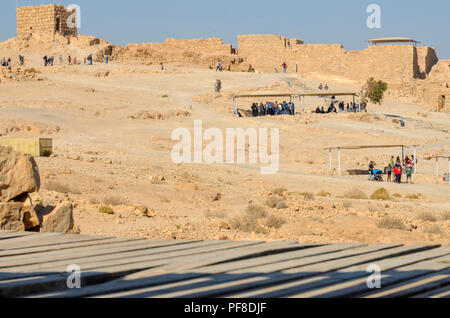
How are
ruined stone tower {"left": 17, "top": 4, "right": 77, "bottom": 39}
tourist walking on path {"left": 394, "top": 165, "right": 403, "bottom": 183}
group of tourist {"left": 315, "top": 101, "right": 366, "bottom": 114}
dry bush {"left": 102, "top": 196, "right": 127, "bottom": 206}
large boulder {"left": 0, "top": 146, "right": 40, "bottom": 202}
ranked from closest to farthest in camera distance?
large boulder {"left": 0, "top": 146, "right": 40, "bottom": 202}, dry bush {"left": 102, "top": 196, "right": 127, "bottom": 206}, tourist walking on path {"left": 394, "top": 165, "right": 403, "bottom": 183}, group of tourist {"left": 315, "top": 101, "right": 366, "bottom": 114}, ruined stone tower {"left": 17, "top": 4, "right": 77, "bottom": 39}

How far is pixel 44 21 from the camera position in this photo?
5966cm

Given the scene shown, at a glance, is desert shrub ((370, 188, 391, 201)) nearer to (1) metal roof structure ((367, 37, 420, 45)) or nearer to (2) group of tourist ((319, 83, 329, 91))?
(2) group of tourist ((319, 83, 329, 91))

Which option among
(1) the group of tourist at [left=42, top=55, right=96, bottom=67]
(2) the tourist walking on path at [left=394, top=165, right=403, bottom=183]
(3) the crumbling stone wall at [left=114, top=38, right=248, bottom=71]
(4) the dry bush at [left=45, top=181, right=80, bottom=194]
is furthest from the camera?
(3) the crumbling stone wall at [left=114, top=38, right=248, bottom=71]

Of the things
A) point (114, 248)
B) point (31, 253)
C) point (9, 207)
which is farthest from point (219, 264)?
point (9, 207)

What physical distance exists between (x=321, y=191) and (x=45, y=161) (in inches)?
298

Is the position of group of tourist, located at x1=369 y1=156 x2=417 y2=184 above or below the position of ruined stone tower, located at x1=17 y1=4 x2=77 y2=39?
below

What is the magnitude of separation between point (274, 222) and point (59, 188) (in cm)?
456

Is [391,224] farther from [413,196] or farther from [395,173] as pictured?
[395,173]

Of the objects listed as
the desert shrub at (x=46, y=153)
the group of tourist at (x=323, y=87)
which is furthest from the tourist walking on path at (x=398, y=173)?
the group of tourist at (x=323, y=87)

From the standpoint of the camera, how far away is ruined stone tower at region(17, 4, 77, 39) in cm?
5916

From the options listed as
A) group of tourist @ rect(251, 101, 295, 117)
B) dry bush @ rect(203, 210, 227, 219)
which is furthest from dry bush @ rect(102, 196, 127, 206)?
group of tourist @ rect(251, 101, 295, 117)

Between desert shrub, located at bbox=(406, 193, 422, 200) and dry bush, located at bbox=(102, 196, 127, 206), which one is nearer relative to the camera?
dry bush, located at bbox=(102, 196, 127, 206)

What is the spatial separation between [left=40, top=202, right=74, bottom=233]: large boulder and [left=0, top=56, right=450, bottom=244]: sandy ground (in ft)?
5.21

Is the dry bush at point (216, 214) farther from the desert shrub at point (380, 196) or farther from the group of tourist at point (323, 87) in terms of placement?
the group of tourist at point (323, 87)
